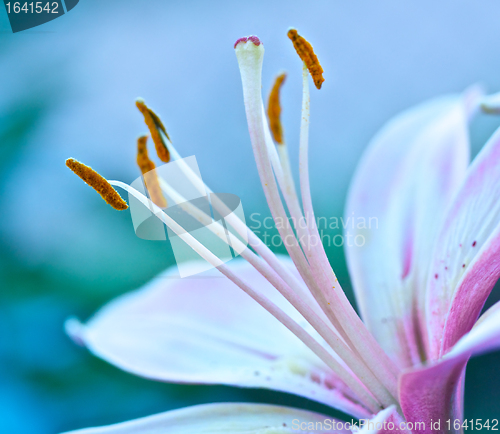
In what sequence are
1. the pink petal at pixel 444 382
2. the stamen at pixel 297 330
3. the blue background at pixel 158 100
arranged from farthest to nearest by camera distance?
the blue background at pixel 158 100 < the stamen at pixel 297 330 < the pink petal at pixel 444 382

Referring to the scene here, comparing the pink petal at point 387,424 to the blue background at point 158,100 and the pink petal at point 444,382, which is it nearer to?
the pink petal at point 444,382

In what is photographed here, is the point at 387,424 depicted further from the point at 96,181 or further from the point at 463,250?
the point at 96,181

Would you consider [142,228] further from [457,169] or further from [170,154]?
[457,169]

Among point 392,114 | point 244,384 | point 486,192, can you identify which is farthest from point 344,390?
point 392,114

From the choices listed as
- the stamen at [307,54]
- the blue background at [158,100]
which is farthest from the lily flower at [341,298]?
the blue background at [158,100]

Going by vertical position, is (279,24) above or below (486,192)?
above

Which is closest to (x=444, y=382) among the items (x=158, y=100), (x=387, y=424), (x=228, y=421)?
(x=387, y=424)
